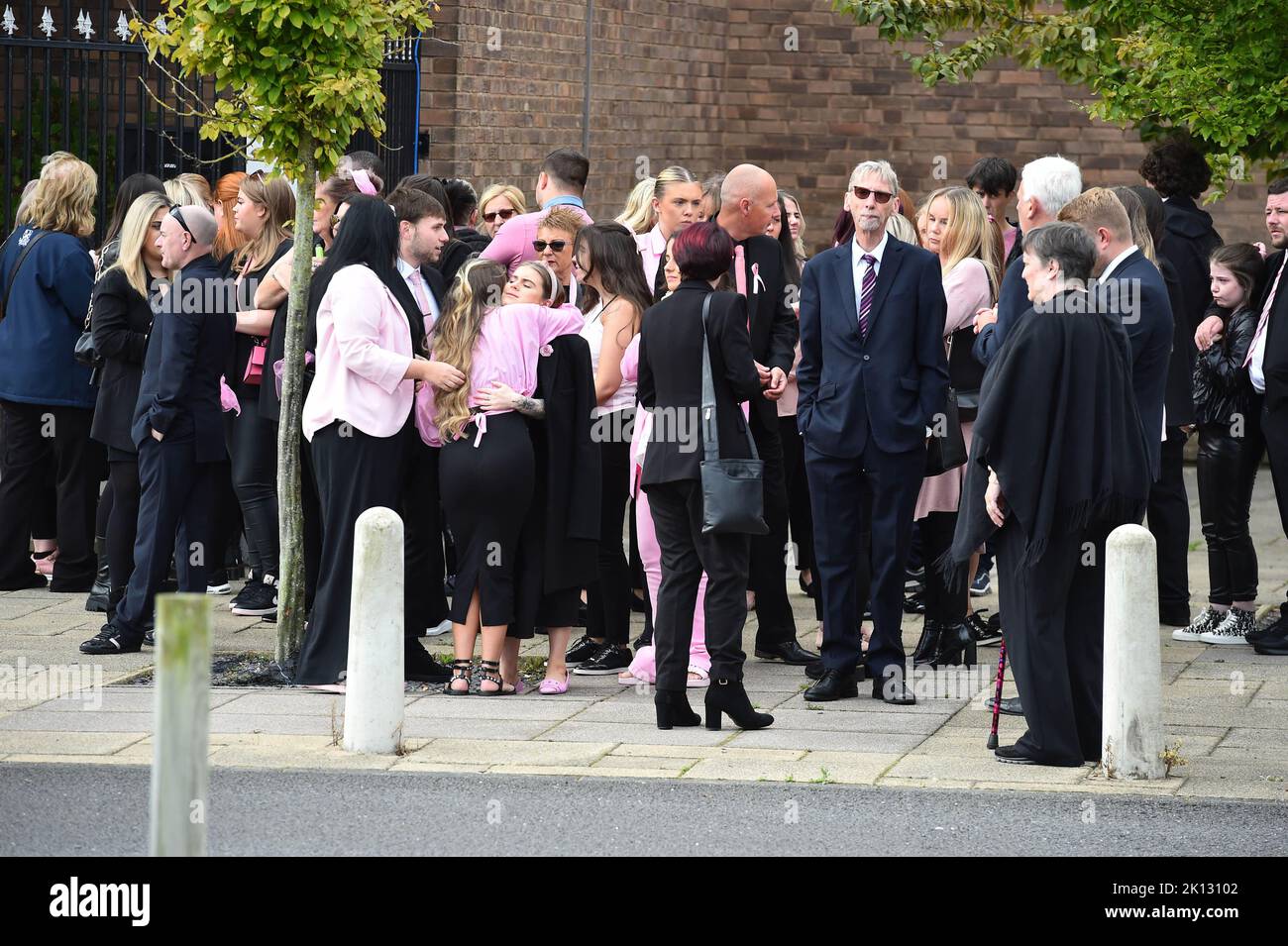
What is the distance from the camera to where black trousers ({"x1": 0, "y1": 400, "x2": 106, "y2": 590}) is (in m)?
10.7

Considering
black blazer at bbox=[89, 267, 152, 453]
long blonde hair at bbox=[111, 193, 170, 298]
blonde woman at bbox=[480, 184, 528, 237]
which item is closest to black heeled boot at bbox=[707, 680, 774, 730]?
black blazer at bbox=[89, 267, 152, 453]

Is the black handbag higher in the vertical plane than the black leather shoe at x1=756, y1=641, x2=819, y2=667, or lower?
higher

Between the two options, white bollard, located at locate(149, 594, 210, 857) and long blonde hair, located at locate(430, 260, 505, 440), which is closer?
white bollard, located at locate(149, 594, 210, 857)

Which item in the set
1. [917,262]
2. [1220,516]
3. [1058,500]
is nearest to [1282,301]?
[1220,516]

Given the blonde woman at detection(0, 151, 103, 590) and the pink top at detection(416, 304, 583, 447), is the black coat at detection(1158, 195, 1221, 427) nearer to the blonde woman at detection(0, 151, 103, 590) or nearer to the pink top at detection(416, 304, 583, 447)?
the pink top at detection(416, 304, 583, 447)

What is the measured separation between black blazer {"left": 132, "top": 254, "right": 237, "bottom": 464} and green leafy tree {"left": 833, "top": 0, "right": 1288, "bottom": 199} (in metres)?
4.90

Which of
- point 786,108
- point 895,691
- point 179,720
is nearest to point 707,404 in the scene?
point 895,691

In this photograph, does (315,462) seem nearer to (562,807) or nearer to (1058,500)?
(562,807)

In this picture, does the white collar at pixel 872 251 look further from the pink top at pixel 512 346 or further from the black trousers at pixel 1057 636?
the black trousers at pixel 1057 636

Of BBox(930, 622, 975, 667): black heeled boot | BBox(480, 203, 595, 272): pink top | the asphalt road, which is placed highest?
BBox(480, 203, 595, 272): pink top

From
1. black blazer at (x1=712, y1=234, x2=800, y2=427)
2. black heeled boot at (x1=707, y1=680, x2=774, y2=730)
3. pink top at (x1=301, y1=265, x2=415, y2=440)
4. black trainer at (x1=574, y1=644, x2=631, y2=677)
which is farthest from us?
black trainer at (x1=574, y1=644, x2=631, y2=677)

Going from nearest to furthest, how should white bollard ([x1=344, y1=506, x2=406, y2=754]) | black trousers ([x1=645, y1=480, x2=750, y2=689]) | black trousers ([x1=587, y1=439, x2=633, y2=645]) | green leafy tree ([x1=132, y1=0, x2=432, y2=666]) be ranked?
1. white bollard ([x1=344, y1=506, x2=406, y2=754])
2. black trousers ([x1=645, y1=480, x2=750, y2=689])
3. green leafy tree ([x1=132, y1=0, x2=432, y2=666])
4. black trousers ([x1=587, y1=439, x2=633, y2=645])

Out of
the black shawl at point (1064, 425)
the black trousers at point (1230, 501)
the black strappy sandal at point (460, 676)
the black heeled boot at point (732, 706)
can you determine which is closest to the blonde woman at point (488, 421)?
the black strappy sandal at point (460, 676)

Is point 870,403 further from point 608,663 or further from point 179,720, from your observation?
point 179,720
